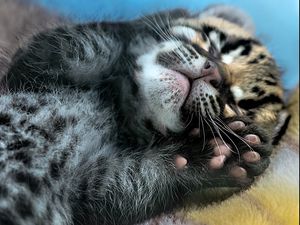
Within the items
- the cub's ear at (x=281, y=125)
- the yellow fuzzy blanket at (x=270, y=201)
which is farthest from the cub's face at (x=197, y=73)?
the yellow fuzzy blanket at (x=270, y=201)

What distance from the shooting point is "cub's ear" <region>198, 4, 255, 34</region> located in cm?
265

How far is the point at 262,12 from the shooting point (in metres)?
2.99

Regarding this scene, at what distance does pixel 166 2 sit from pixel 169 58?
3.22 feet

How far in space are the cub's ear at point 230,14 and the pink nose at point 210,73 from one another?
0.76 meters

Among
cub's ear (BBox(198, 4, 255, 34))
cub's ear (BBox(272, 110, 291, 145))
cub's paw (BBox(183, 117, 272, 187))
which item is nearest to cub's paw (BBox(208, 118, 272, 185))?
cub's paw (BBox(183, 117, 272, 187))

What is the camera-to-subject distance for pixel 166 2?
286 cm

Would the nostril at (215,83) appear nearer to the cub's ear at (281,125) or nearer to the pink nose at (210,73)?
the pink nose at (210,73)

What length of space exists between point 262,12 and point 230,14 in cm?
32

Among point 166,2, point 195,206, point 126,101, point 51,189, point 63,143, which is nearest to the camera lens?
point 51,189

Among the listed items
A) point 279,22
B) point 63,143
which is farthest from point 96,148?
point 279,22

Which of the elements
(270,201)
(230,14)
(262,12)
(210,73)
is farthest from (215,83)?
(262,12)

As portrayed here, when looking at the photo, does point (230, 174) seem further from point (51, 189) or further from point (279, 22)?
point (279, 22)

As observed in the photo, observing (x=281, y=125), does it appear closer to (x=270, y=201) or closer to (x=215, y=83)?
(x=270, y=201)

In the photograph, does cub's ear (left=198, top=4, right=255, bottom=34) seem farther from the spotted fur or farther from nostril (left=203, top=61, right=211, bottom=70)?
nostril (left=203, top=61, right=211, bottom=70)
